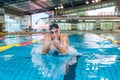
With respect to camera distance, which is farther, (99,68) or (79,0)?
(79,0)

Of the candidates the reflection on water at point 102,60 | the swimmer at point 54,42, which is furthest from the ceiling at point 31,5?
the reflection on water at point 102,60

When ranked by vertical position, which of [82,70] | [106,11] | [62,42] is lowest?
[82,70]

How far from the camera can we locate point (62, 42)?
18.0ft

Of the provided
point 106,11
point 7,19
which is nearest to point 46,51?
point 7,19

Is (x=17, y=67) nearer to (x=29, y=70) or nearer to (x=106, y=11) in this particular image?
(x=29, y=70)

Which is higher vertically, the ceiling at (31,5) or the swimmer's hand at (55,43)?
the ceiling at (31,5)

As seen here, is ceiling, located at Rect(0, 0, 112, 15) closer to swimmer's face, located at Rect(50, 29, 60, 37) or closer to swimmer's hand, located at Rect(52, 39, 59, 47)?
swimmer's face, located at Rect(50, 29, 60, 37)

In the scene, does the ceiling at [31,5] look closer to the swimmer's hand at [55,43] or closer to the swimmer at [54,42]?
the swimmer at [54,42]

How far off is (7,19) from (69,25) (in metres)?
8.43

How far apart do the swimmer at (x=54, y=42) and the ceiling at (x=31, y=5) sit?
19466 millimetres

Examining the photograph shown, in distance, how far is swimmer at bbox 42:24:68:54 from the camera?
17.3 ft

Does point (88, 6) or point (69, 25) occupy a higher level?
point (88, 6)

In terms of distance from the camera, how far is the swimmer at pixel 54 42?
527 cm

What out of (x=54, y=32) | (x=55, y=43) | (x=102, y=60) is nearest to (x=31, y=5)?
(x=54, y=32)
